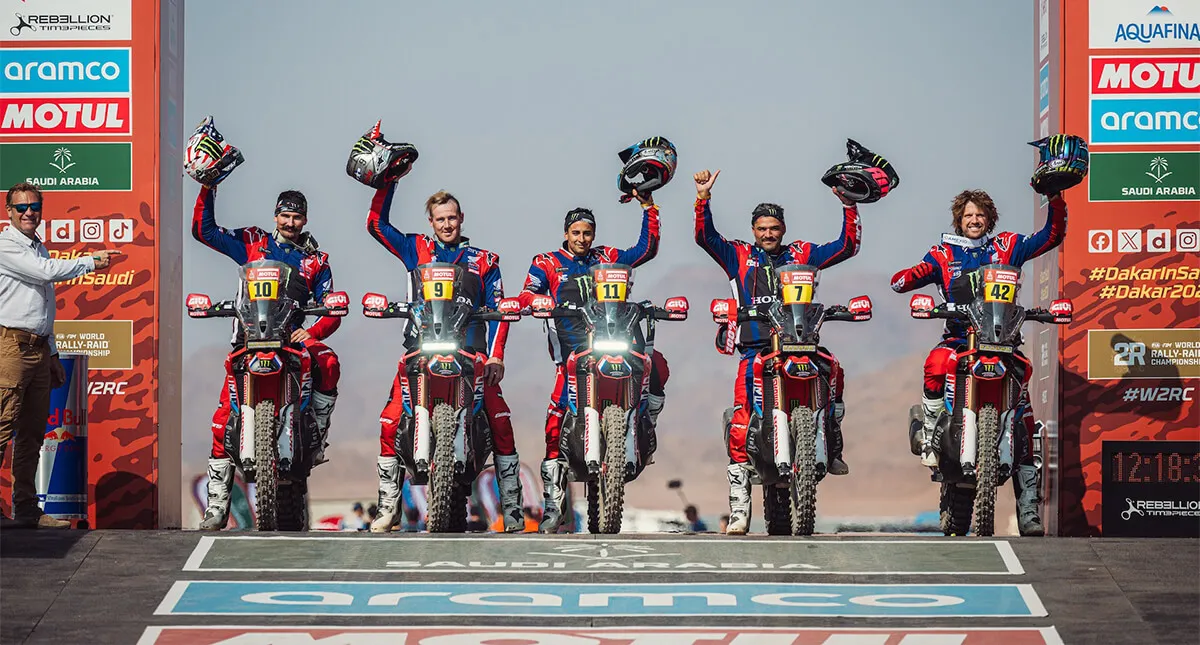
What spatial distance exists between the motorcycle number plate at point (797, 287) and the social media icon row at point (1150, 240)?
2350 mm

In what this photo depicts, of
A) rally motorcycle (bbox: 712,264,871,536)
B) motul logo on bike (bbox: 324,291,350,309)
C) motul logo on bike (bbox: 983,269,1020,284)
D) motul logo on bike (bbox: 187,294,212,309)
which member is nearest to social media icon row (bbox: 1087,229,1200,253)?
motul logo on bike (bbox: 983,269,1020,284)

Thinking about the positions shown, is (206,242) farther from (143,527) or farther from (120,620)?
(120,620)

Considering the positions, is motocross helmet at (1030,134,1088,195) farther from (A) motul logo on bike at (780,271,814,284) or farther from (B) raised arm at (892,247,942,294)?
(A) motul logo on bike at (780,271,814,284)

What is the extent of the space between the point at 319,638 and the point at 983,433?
13.0 feet

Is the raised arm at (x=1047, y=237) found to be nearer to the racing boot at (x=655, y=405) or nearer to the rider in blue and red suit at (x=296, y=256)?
the racing boot at (x=655, y=405)

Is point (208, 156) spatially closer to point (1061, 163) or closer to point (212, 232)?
point (212, 232)

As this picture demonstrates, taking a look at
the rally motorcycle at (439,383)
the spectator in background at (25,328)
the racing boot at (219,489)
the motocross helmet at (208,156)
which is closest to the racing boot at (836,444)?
the rally motorcycle at (439,383)

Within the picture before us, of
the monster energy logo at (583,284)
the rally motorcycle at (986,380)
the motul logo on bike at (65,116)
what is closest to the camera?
the rally motorcycle at (986,380)

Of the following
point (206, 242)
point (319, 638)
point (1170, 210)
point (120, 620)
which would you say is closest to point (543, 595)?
point (319, 638)

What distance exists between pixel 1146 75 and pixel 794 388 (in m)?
3.26

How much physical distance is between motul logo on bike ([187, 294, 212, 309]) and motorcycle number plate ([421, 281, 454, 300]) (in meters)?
1.24

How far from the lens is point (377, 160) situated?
361 inches

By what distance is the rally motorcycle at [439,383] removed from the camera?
8.77 metres

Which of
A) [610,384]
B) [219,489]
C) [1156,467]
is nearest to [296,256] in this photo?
[219,489]
